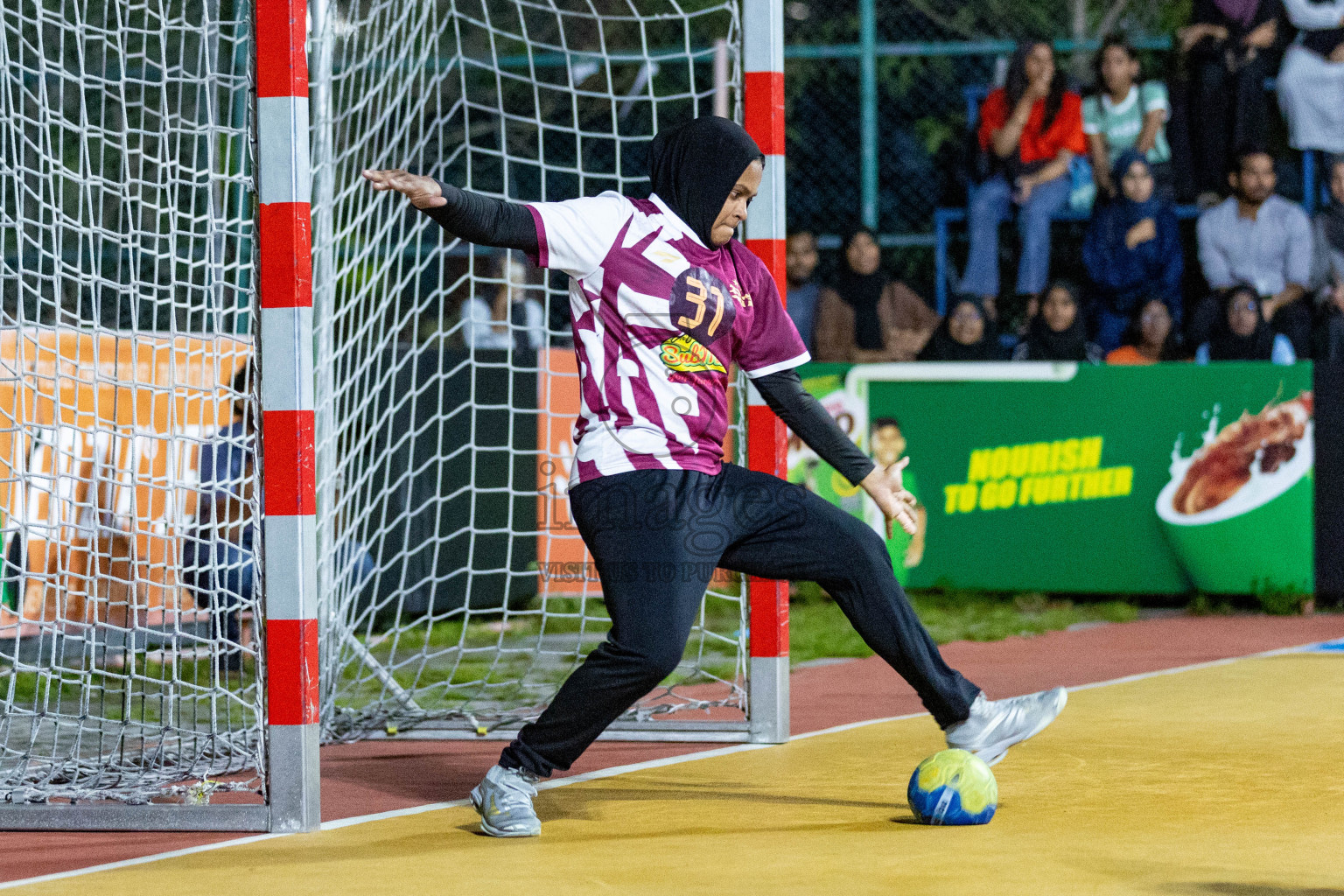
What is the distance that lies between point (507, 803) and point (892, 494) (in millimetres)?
1412

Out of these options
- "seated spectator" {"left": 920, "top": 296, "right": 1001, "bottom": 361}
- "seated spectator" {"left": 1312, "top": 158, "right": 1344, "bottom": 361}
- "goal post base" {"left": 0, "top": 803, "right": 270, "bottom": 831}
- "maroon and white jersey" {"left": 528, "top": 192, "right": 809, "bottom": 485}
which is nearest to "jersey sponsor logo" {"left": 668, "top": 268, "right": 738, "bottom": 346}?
"maroon and white jersey" {"left": 528, "top": 192, "right": 809, "bottom": 485}

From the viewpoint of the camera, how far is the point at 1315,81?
12.1 metres

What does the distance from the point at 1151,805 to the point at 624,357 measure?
201 cm

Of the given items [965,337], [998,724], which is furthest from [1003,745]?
[965,337]

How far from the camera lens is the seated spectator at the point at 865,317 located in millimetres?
12562

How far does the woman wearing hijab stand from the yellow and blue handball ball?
234 millimetres

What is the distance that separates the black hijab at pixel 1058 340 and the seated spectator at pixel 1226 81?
1409 mm

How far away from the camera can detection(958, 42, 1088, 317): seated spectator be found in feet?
41.2

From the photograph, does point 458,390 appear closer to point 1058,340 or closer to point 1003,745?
point 1058,340

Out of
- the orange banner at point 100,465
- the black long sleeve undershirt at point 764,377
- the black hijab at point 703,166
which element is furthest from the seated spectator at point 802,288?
the black hijab at point 703,166

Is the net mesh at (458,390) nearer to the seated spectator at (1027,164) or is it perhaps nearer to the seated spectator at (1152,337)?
the seated spectator at (1027,164)

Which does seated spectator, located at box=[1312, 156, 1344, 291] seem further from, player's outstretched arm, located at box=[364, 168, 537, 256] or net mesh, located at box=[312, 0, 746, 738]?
player's outstretched arm, located at box=[364, 168, 537, 256]

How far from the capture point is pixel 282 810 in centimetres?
485

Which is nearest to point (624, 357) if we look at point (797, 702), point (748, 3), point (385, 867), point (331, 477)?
point (385, 867)
